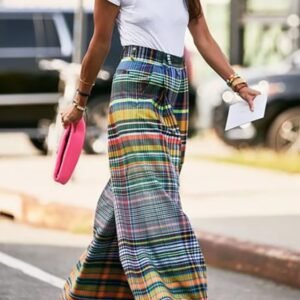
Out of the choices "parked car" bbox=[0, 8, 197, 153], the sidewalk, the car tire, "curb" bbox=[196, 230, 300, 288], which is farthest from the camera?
the car tire

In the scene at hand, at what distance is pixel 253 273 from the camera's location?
8.06 meters

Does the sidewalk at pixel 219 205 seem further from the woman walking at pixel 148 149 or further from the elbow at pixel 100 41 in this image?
the elbow at pixel 100 41

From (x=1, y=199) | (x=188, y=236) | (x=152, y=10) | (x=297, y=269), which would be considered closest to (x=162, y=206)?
(x=188, y=236)

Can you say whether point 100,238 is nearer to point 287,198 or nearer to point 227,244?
point 227,244

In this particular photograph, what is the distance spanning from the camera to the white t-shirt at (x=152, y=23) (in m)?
5.37

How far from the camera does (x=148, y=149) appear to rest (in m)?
5.34

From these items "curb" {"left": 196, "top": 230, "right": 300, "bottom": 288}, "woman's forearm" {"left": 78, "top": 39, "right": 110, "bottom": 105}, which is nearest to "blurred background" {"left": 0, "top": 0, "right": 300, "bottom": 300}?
"curb" {"left": 196, "top": 230, "right": 300, "bottom": 288}

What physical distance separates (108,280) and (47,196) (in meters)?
5.44

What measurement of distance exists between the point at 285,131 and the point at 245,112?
374 inches

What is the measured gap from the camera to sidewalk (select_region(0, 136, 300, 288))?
814 cm

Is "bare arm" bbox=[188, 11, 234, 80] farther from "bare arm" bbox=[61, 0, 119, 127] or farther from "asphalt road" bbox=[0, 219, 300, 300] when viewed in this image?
"asphalt road" bbox=[0, 219, 300, 300]

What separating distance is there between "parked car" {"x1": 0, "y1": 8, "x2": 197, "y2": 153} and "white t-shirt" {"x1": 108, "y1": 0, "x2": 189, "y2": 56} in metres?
10.4

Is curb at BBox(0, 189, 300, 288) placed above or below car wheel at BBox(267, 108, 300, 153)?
above

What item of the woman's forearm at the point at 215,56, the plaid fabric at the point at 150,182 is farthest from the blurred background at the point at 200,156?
the plaid fabric at the point at 150,182
